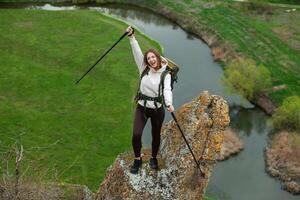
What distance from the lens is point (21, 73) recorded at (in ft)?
169

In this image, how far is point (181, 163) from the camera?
1695 cm

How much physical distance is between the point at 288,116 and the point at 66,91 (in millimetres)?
20795

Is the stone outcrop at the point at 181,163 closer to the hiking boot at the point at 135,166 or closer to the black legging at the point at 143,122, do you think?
the hiking boot at the point at 135,166

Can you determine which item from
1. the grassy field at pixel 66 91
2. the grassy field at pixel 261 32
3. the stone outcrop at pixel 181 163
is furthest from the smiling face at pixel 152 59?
the grassy field at pixel 261 32

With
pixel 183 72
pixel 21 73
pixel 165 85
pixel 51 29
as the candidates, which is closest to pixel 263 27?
pixel 183 72

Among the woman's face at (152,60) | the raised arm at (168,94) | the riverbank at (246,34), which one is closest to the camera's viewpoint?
the raised arm at (168,94)

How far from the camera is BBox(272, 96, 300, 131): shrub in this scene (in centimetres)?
4472

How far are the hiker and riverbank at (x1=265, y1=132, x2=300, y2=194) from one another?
1001 inches

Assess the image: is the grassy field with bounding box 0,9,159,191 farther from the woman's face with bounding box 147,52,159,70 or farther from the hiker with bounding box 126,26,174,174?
the woman's face with bounding box 147,52,159,70

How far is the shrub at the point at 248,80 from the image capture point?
165 feet

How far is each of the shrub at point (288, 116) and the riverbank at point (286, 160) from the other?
128 centimetres

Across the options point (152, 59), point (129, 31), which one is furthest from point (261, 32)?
point (152, 59)

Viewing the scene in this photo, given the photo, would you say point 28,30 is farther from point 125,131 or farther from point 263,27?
point 263,27

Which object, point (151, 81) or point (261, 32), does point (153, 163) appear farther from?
point (261, 32)
